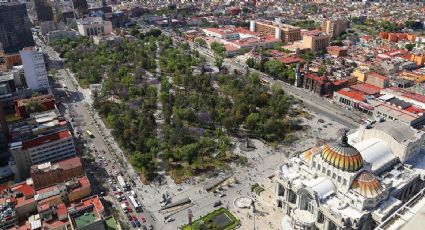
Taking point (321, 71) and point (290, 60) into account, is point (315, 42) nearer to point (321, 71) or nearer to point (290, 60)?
point (290, 60)

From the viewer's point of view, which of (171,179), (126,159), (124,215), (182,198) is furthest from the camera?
(126,159)

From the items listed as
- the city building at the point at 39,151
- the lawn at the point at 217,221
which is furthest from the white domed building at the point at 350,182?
the city building at the point at 39,151

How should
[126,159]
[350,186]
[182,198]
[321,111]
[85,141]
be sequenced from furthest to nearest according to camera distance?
[321,111] < [85,141] < [126,159] < [182,198] < [350,186]

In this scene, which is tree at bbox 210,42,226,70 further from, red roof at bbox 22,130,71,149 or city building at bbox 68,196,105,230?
city building at bbox 68,196,105,230

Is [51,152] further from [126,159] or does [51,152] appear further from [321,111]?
[321,111]

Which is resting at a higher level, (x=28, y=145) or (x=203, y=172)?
(x=28, y=145)

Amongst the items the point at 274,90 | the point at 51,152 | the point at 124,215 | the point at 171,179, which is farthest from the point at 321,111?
the point at 51,152

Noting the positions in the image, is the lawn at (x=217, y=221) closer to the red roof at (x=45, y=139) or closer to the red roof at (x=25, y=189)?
the red roof at (x=25, y=189)
